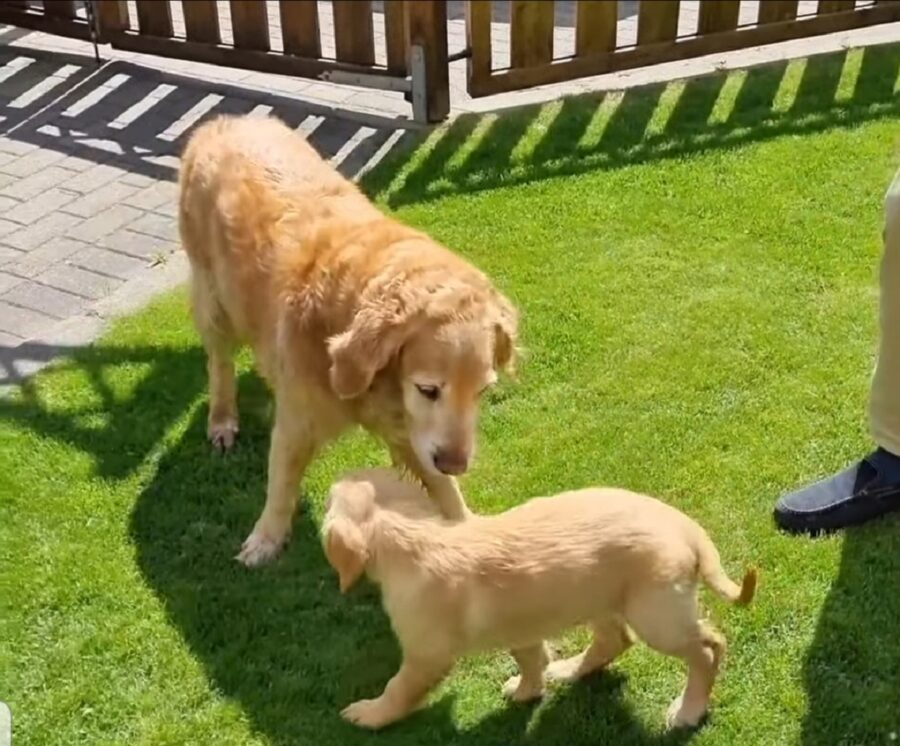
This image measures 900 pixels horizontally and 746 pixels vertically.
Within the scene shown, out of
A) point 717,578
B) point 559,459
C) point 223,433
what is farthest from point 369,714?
point 223,433

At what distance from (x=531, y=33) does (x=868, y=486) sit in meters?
4.02

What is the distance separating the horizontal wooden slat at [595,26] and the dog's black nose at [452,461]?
4.47 metres

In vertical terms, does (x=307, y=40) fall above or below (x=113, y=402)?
above

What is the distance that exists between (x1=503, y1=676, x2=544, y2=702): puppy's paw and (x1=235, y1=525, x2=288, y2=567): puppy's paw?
38.1 inches

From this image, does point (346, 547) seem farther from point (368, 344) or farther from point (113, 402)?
point (113, 402)

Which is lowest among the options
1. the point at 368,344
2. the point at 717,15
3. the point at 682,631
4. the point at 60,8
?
the point at 60,8

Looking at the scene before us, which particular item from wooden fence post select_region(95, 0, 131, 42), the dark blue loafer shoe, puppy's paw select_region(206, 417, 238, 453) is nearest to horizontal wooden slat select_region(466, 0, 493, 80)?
wooden fence post select_region(95, 0, 131, 42)

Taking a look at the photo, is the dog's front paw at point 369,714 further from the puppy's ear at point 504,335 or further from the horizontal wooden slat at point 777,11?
the horizontal wooden slat at point 777,11

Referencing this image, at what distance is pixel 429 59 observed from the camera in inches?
269

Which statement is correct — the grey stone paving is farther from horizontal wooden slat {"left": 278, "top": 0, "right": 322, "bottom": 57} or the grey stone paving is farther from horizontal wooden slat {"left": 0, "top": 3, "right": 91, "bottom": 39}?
horizontal wooden slat {"left": 278, "top": 0, "right": 322, "bottom": 57}

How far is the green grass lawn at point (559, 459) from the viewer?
3293mm

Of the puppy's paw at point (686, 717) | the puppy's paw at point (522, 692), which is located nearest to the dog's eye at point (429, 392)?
the puppy's paw at point (522, 692)

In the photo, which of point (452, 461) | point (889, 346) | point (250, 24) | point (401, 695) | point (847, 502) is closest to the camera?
point (401, 695)

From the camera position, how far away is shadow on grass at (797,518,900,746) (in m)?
3.15
